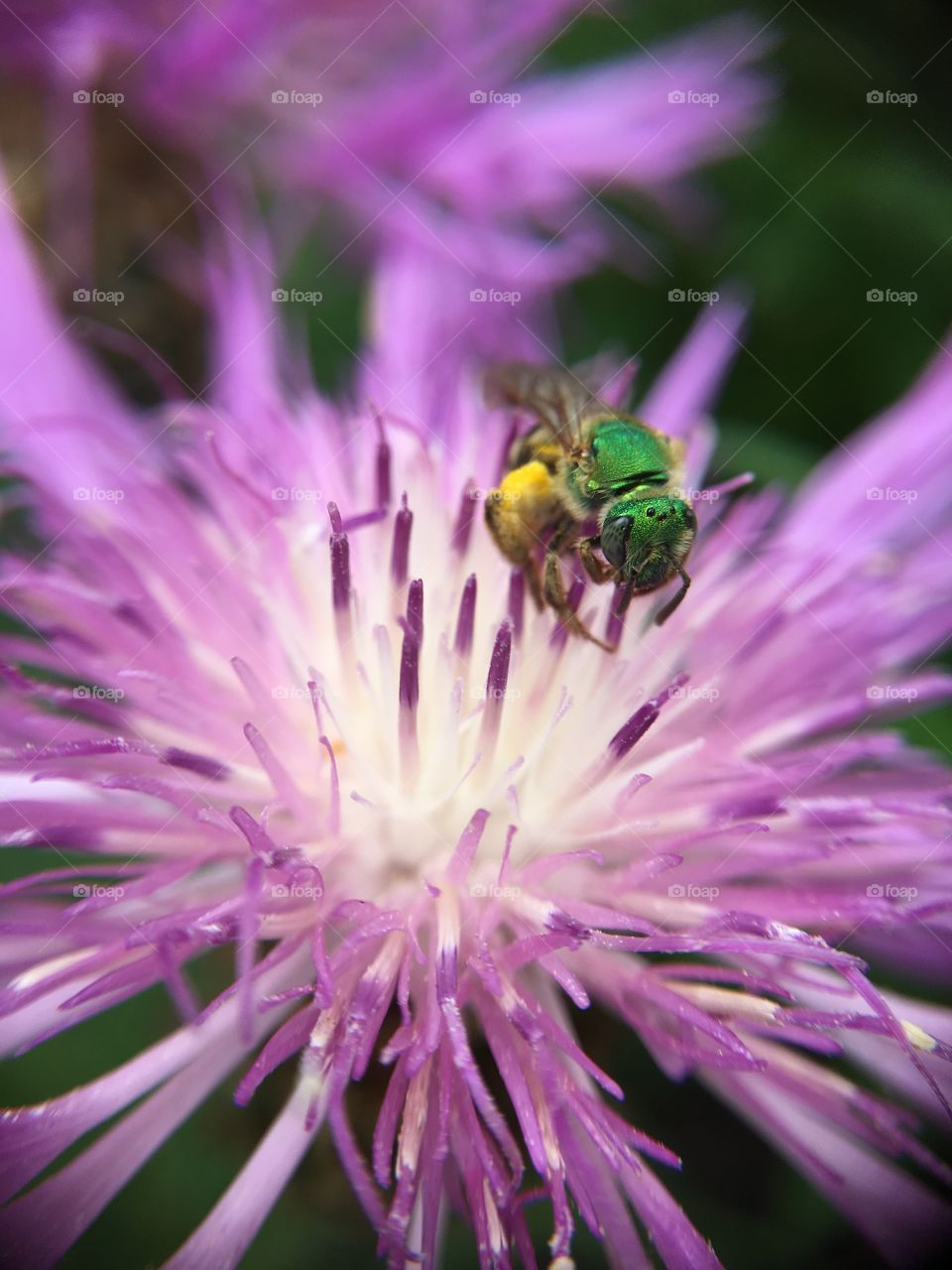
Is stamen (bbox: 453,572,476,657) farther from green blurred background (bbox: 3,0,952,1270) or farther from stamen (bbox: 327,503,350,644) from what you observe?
green blurred background (bbox: 3,0,952,1270)

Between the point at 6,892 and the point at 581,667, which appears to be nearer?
the point at 6,892

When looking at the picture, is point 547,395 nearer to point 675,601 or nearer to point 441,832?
point 675,601

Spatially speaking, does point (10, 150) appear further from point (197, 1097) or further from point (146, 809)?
point (197, 1097)

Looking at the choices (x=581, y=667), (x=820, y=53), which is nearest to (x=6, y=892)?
(x=581, y=667)

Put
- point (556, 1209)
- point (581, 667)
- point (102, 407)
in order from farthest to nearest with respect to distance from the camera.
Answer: point (102, 407) → point (581, 667) → point (556, 1209)

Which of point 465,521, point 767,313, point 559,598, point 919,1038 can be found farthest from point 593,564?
point 767,313

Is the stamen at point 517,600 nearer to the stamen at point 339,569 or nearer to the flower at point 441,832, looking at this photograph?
the flower at point 441,832
